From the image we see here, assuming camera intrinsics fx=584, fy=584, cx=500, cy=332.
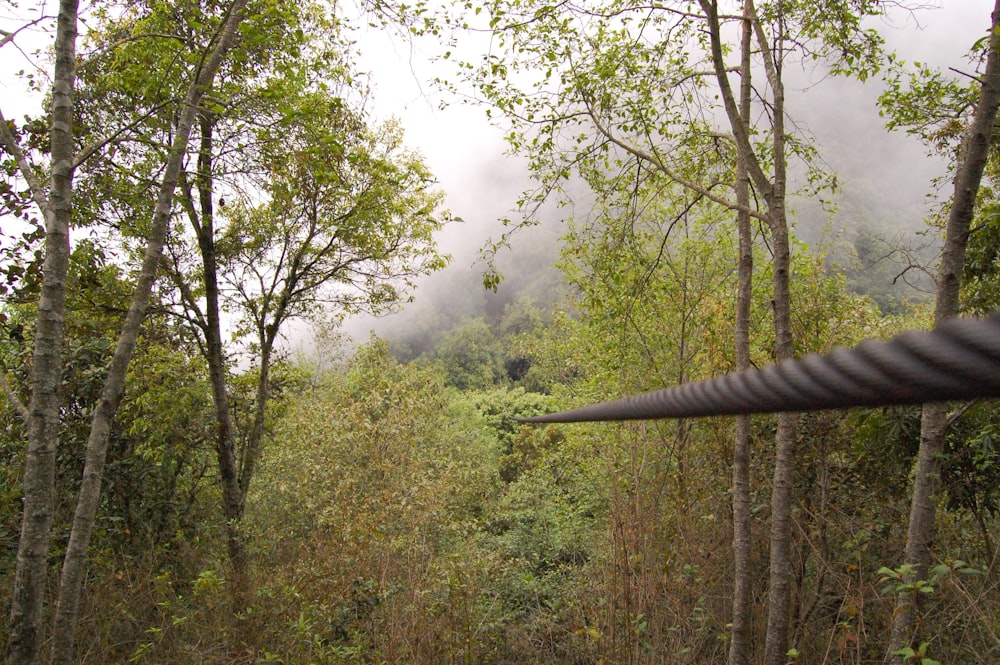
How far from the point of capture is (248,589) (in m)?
4.40

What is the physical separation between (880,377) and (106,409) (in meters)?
3.11

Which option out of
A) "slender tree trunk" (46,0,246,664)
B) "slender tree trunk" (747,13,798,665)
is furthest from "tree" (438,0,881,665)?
"slender tree trunk" (46,0,246,664)

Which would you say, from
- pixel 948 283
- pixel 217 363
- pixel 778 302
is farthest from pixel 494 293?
pixel 217 363

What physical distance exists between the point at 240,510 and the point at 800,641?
4858mm

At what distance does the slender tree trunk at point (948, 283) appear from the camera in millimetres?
2195

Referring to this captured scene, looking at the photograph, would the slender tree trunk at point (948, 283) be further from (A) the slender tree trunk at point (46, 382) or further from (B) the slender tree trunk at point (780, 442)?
(A) the slender tree trunk at point (46, 382)

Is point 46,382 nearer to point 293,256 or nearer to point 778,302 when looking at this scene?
point 778,302

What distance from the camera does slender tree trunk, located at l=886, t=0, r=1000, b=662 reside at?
7.20ft

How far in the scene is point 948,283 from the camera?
2.30 metres

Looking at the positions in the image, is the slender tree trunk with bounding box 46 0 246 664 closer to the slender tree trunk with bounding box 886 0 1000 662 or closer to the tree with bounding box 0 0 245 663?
the tree with bounding box 0 0 245 663

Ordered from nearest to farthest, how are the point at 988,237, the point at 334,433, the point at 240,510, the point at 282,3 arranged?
the point at 988,237, the point at 282,3, the point at 240,510, the point at 334,433

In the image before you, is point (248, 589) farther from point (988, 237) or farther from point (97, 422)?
point (988, 237)

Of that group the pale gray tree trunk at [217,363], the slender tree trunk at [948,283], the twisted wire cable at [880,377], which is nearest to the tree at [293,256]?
the pale gray tree trunk at [217,363]

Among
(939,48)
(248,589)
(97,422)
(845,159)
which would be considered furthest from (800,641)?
(845,159)
